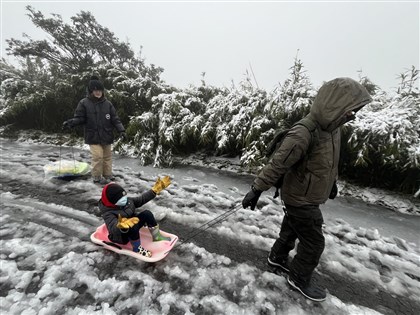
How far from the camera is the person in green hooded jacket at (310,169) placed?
188cm

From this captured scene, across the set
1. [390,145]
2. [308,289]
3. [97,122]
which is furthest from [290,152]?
[97,122]

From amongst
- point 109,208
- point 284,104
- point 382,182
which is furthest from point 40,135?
point 382,182

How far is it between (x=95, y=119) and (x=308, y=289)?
436 cm

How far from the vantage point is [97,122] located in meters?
4.61

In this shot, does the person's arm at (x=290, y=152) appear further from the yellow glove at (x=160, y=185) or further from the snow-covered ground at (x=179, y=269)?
the yellow glove at (x=160, y=185)

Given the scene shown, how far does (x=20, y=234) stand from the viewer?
2938 millimetres

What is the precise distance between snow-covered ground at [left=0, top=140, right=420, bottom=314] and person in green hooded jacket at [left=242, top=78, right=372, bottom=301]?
0.39 m

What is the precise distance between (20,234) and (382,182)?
19.4 feet

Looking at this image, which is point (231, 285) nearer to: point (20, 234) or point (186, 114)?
point (20, 234)

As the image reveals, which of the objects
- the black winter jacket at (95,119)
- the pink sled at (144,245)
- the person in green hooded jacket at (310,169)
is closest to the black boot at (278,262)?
the person in green hooded jacket at (310,169)

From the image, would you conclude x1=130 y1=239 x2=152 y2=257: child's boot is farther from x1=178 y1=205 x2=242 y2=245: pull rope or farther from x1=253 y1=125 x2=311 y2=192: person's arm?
x1=253 y1=125 x2=311 y2=192: person's arm

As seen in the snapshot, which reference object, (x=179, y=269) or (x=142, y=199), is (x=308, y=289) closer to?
(x=179, y=269)

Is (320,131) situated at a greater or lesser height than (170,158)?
greater

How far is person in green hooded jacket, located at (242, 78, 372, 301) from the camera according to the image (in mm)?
1875
